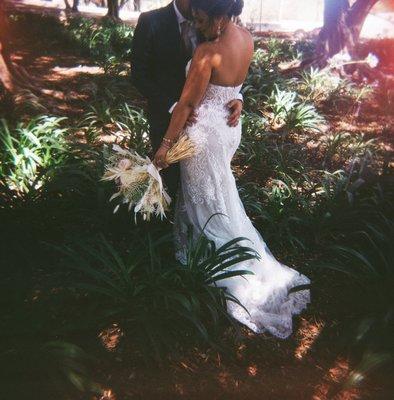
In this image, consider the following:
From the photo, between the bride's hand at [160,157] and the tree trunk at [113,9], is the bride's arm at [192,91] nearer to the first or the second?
the bride's hand at [160,157]

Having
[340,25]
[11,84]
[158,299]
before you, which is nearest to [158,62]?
[158,299]

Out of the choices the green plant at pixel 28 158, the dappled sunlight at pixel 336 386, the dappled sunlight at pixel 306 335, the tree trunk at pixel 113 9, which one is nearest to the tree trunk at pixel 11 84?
the green plant at pixel 28 158

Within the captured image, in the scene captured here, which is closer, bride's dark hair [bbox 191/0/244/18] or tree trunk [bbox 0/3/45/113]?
bride's dark hair [bbox 191/0/244/18]

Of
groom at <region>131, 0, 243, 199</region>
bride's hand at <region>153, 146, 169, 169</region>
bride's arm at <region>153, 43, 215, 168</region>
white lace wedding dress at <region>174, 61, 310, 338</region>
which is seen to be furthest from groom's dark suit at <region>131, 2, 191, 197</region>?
bride's arm at <region>153, 43, 215, 168</region>

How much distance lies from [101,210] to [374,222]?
2.75 m

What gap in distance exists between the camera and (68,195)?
10.7ft

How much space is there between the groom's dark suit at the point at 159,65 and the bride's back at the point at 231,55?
711 millimetres

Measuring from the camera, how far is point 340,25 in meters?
9.82

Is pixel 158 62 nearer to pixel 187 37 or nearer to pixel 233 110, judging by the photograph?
pixel 187 37

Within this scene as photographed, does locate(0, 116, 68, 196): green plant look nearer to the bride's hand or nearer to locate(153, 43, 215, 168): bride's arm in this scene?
the bride's hand

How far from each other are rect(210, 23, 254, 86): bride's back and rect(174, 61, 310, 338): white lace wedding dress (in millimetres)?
81

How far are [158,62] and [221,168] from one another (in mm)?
1078

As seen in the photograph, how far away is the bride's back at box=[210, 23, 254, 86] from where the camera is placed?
2085mm

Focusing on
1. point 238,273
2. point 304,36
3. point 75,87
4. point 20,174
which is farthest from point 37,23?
point 238,273
